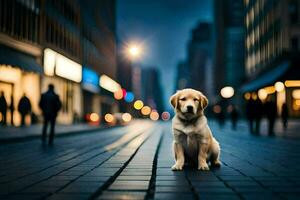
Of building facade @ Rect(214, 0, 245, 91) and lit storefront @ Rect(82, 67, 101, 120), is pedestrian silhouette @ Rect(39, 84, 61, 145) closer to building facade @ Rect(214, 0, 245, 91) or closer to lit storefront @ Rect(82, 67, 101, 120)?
lit storefront @ Rect(82, 67, 101, 120)

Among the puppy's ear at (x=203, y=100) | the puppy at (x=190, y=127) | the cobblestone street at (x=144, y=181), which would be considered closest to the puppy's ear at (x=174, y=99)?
the puppy at (x=190, y=127)

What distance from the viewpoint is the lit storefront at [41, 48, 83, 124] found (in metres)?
36.9

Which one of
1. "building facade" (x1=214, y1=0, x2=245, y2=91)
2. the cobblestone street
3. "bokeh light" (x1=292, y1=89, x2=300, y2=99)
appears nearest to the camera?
the cobblestone street

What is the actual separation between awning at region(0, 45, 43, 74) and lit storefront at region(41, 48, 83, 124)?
2.88 metres

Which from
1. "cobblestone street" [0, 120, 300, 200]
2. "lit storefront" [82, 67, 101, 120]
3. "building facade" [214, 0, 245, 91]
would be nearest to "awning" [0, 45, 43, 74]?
"lit storefront" [82, 67, 101, 120]

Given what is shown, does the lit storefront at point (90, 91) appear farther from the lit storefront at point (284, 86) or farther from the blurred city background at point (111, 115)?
the lit storefront at point (284, 86)

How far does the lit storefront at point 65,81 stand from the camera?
3694 centimetres

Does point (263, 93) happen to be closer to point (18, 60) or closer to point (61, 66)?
point (61, 66)

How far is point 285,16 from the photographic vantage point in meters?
45.4

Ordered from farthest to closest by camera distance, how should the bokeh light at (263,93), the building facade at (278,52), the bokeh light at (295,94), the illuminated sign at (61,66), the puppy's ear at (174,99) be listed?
the bokeh light at (263,93) < the bokeh light at (295,94) < the building facade at (278,52) < the illuminated sign at (61,66) < the puppy's ear at (174,99)

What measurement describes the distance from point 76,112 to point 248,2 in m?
30.7

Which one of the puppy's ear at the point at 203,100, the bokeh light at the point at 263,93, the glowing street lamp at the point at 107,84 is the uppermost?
the glowing street lamp at the point at 107,84

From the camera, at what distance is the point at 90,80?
55094 millimetres

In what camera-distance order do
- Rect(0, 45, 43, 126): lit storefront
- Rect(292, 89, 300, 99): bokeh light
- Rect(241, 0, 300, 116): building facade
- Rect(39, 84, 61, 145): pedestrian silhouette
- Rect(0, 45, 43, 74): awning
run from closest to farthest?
Rect(39, 84, 61, 145): pedestrian silhouette → Rect(0, 45, 43, 74): awning → Rect(0, 45, 43, 126): lit storefront → Rect(241, 0, 300, 116): building facade → Rect(292, 89, 300, 99): bokeh light
